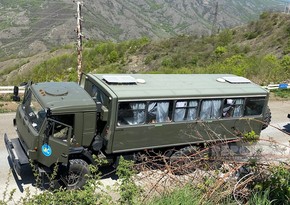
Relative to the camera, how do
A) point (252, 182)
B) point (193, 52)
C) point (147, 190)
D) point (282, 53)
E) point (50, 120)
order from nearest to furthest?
point (252, 182) < point (147, 190) < point (50, 120) < point (282, 53) < point (193, 52)

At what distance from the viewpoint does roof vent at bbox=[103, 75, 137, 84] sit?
9.23 m

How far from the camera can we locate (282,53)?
115 feet

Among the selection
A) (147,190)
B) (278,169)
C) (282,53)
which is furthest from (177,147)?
(282,53)

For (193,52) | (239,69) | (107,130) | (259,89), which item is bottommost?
(193,52)

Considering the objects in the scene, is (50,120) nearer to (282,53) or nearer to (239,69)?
(239,69)

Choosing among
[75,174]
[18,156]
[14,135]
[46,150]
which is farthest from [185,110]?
[14,135]

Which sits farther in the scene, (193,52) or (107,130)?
(193,52)

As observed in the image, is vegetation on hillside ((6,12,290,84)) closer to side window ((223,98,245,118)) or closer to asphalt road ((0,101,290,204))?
asphalt road ((0,101,290,204))

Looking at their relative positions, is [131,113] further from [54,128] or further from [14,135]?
[14,135]

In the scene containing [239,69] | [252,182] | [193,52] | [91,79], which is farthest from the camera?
[193,52]

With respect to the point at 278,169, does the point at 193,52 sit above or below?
below

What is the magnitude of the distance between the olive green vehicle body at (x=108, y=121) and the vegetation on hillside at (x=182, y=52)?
2399 centimetres

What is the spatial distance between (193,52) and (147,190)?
39569mm

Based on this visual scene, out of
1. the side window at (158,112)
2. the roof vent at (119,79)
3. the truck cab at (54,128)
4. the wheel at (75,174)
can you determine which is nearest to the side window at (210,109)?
the side window at (158,112)
